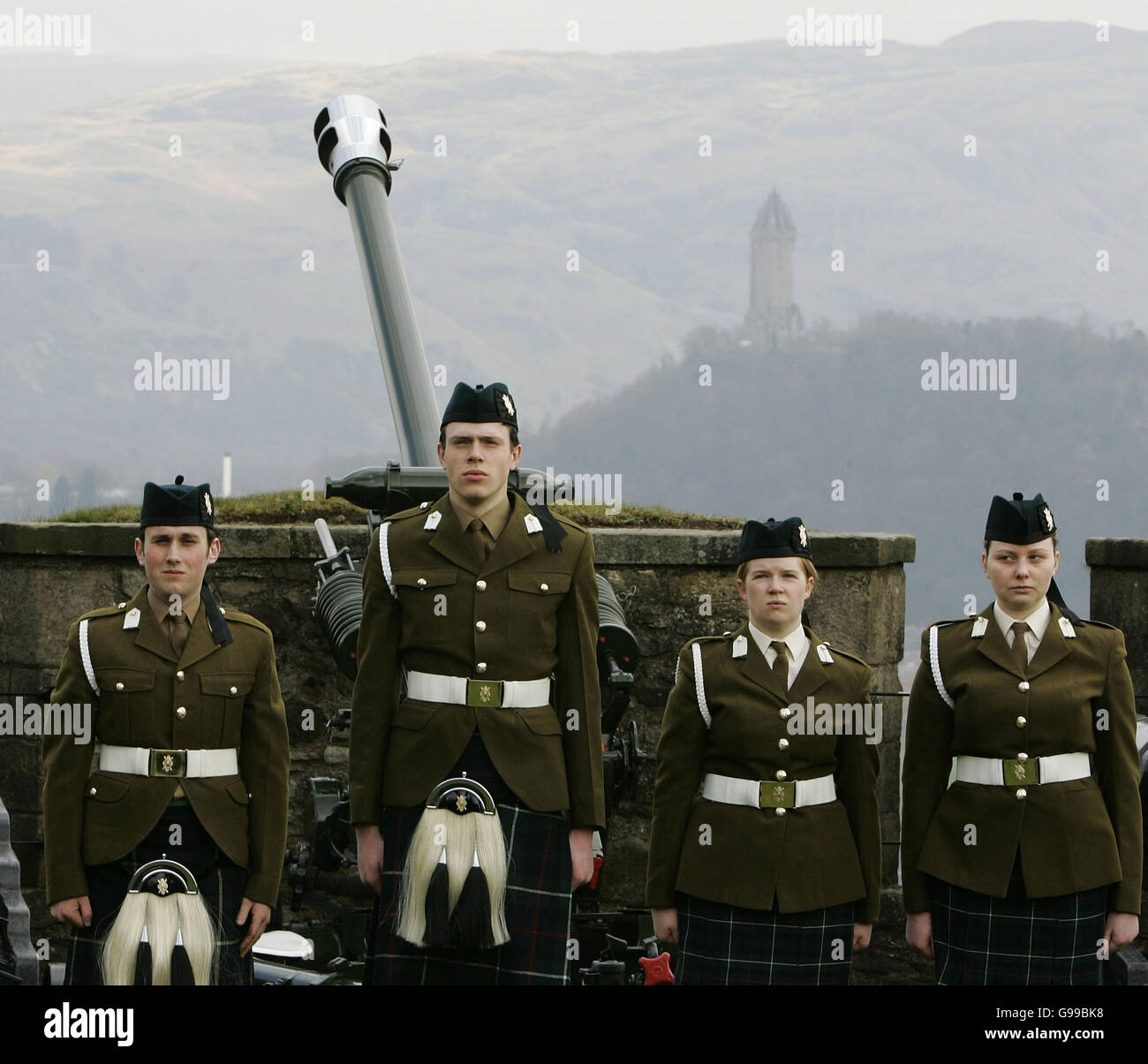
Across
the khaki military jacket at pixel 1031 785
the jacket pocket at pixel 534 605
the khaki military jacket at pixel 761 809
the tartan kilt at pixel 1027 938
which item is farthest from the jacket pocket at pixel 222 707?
the tartan kilt at pixel 1027 938

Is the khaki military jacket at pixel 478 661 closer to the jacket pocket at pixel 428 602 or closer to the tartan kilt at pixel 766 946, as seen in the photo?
the jacket pocket at pixel 428 602

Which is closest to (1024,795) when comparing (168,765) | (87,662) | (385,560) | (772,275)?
(385,560)

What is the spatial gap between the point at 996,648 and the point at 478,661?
1.31 metres

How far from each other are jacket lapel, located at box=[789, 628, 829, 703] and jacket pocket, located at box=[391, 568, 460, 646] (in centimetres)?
87

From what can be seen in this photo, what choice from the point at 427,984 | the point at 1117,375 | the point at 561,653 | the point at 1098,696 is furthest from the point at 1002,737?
the point at 1117,375

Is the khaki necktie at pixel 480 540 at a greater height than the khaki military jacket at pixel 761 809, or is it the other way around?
the khaki necktie at pixel 480 540

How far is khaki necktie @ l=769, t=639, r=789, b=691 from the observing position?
413 cm

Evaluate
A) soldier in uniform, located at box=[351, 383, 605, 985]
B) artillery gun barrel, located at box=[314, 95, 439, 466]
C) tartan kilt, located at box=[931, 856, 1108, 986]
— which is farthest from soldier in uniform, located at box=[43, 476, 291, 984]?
artillery gun barrel, located at box=[314, 95, 439, 466]

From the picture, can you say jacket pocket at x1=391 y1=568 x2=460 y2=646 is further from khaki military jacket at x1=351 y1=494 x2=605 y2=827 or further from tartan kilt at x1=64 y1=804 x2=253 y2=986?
tartan kilt at x1=64 y1=804 x2=253 y2=986

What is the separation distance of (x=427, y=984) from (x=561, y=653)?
2.92 ft

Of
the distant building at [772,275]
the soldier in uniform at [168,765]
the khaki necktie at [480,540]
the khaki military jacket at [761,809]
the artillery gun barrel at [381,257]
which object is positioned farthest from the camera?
the distant building at [772,275]

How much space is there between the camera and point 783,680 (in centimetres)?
413

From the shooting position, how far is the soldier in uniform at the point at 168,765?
414 cm
